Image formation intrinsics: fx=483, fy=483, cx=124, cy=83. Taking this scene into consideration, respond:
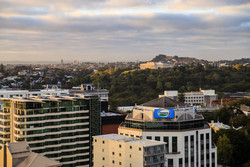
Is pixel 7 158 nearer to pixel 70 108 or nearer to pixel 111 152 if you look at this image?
pixel 111 152

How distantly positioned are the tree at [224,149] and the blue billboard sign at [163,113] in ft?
75.7

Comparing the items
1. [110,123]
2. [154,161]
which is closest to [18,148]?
[154,161]

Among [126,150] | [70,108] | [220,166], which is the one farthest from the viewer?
[220,166]

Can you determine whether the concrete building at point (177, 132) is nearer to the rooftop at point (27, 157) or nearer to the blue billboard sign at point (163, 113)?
the blue billboard sign at point (163, 113)

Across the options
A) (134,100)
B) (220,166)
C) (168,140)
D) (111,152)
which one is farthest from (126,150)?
(134,100)

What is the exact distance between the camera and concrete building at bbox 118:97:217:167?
8006 cm

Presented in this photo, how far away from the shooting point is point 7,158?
57.4 meters

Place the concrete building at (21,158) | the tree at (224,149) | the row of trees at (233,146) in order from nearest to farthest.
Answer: the concrete building at (21,158) < the tree at (224,149) < the row of trees at (233,146)

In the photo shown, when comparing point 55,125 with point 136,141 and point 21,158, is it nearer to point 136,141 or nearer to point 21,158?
point 136,141

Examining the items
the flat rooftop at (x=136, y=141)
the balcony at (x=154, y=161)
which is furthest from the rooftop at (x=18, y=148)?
the balcony at (x=154, y=161)

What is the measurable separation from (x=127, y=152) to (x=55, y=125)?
16.2 meters

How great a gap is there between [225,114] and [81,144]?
79.9m

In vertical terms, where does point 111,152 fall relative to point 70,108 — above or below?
below

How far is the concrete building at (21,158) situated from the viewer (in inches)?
2185
